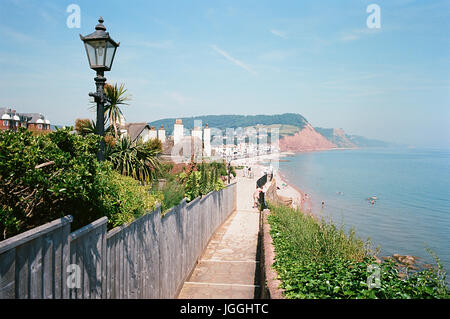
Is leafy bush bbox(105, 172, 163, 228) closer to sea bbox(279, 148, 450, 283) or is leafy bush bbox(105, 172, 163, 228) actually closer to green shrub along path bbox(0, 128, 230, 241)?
green shrub along path bbox(0, 128, 230, 241)

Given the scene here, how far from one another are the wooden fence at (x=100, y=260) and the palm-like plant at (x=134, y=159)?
3.98 feet

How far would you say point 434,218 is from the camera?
33.5 meters

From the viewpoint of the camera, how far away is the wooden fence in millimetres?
2158

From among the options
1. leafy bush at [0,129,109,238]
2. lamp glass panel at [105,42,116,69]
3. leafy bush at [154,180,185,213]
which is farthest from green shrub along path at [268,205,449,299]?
lamp glass panel at [105,42,116,69]

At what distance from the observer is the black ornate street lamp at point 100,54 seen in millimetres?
4543

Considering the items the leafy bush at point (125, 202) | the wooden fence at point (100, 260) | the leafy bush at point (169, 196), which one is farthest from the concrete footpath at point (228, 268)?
the leafy bush at point (125, 202)

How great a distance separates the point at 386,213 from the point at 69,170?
1462 inches

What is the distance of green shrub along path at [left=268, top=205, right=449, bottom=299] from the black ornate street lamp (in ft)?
11.3

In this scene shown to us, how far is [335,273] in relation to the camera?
4656mm

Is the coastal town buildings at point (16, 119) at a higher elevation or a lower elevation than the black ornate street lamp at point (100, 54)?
higher

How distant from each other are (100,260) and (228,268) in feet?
17.6

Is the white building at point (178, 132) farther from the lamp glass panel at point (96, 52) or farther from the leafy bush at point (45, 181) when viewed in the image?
the leafy bush at point (45, 181)

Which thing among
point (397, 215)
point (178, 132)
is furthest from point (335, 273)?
point (397, 215)
